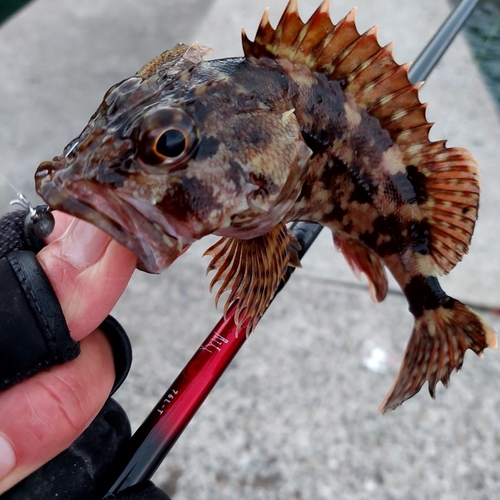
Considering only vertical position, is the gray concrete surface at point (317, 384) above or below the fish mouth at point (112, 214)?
below

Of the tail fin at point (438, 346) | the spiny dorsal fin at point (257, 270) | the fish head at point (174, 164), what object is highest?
the fish head at point (174, 164)

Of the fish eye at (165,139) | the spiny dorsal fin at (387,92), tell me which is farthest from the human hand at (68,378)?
the spiny dorsal fin at (387,92)

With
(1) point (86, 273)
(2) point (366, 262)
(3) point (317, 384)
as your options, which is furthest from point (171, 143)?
(3) point (317, 384)

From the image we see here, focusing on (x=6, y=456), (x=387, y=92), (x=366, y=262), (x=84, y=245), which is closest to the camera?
(x=6, y=456)

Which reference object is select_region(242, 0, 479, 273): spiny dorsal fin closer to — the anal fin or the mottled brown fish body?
the mottled brown fish body

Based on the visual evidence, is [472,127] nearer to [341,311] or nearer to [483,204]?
[483,204]

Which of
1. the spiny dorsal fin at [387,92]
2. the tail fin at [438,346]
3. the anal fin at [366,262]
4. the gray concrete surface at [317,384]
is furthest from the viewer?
the gray concrete surface at [317,384]

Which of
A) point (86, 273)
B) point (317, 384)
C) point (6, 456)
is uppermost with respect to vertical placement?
point (86, 273)

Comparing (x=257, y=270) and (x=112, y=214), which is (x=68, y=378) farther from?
(x=257, y=270)

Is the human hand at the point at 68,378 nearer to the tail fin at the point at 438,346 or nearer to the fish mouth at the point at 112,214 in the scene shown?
the fish mouth at the point at 112,214
